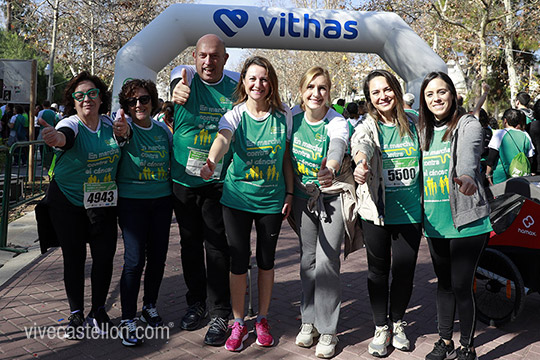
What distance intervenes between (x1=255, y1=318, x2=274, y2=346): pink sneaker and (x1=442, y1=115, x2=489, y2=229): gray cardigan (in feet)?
5.13

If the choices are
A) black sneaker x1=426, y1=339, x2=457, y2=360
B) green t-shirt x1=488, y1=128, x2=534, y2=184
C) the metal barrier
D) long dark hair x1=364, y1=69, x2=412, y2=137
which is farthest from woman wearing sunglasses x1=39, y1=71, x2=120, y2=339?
green t-shirt x1=488, y1=128, x2=534, y2=184

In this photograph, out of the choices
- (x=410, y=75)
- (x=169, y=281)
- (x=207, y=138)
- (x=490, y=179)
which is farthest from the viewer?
(x=410, y=75)

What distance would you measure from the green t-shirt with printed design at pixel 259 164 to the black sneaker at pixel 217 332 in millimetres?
930

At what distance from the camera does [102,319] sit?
12.8 feet

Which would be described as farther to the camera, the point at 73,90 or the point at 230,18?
the point at 230,18

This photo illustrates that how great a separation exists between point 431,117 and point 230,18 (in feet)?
17.5

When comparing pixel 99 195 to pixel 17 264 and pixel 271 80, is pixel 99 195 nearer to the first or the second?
pixel 271 80

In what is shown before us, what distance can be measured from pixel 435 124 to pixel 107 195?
7.77ft

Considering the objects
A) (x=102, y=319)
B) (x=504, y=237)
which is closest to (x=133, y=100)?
(x=102, y=319)

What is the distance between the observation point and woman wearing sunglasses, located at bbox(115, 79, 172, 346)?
146 inches

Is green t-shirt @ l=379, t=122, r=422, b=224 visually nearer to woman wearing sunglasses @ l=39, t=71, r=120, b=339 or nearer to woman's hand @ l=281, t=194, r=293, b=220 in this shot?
woman's hand @ l=281, t=194, r=293, b=220

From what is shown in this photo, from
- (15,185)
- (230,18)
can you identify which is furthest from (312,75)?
(15,185)

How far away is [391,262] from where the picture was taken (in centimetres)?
363

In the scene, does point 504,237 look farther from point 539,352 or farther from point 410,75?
point 410,75
